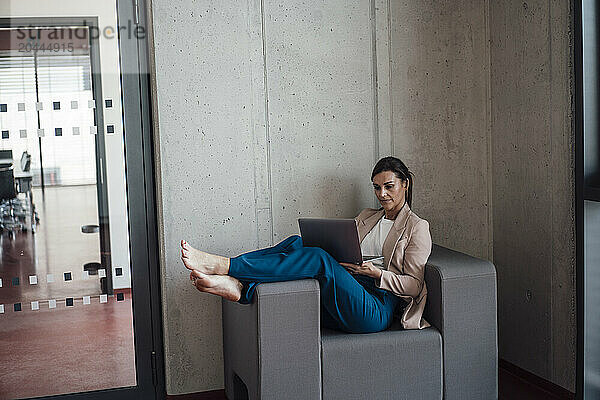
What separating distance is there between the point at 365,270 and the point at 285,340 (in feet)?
1.67

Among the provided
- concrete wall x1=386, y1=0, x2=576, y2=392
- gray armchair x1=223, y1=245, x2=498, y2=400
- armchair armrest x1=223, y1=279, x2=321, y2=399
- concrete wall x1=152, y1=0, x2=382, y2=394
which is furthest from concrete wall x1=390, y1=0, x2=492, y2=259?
armchair armrest x1=223, y1=279, x2=321, y2=399

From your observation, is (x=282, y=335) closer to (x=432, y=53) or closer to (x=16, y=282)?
(x=16, y=282)

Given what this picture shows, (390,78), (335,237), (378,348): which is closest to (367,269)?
(335,237)

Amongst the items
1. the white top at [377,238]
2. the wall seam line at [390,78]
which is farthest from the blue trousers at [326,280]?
the wall seam line at [390,78]

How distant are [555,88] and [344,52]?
1.10 meters

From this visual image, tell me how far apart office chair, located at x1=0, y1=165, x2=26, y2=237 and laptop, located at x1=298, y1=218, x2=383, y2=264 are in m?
1.38

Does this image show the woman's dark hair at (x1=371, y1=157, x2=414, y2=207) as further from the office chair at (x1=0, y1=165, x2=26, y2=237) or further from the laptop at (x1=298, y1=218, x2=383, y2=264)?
the office chair at (x1=0, y1=165, x2=26, y2=237)

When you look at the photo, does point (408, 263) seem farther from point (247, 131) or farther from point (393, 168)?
point (247, 131)

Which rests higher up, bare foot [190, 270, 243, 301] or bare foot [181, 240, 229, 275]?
bare foot [181, 240, 229, 275]

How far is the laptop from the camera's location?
10.8ft

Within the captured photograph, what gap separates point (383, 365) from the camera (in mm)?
3189

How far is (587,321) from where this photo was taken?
10.6 ft

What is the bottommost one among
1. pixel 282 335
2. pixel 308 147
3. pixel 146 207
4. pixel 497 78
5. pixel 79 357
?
pixel 79 357

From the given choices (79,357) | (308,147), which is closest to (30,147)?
(79,357)
